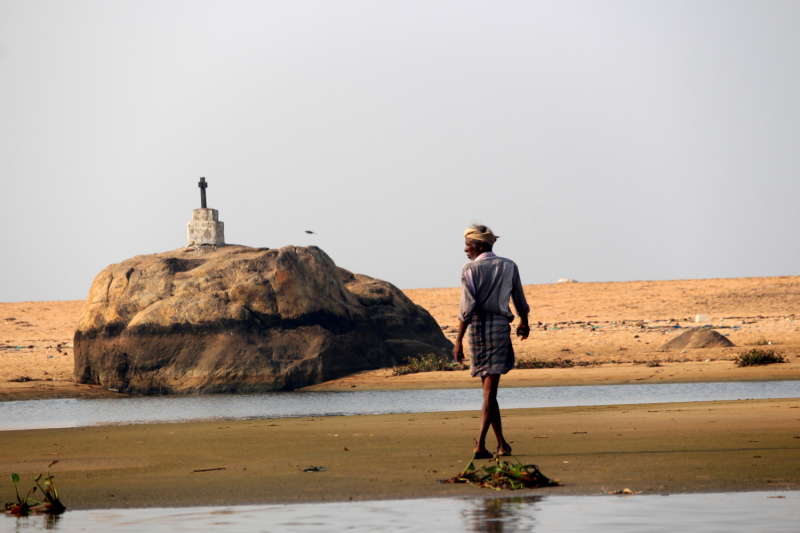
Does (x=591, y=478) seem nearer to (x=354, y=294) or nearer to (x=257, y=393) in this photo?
(x=257, y=393)

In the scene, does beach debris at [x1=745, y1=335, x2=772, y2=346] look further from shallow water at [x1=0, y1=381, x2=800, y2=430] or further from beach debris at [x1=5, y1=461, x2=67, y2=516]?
beach debris at [x1=5, y1=461, x2=67, y2=516]

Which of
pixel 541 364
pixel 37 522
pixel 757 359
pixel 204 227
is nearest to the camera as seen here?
pixel 37 522

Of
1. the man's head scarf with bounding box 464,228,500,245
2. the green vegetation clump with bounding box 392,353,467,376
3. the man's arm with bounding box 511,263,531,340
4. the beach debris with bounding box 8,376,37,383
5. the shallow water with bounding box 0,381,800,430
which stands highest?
the man's head scarf with bounding box 464,228,500,245

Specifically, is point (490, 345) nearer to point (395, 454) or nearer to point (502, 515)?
point (395, 454)

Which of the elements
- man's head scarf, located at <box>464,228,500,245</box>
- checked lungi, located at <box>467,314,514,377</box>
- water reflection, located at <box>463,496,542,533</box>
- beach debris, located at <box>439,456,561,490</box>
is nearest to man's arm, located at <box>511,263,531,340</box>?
checked lungi, located at <box>467,314,514,377</box>

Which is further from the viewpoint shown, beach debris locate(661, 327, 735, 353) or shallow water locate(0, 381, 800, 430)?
beach debris locate(661, 327, 735, 353)

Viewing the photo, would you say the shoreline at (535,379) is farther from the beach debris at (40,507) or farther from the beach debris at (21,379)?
the beach debris at (40,507)

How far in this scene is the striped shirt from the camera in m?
7.34

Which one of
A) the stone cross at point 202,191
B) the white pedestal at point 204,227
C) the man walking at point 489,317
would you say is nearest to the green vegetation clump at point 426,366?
the white pedestal at point 204,227

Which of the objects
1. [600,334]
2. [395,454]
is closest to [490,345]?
[395,454]

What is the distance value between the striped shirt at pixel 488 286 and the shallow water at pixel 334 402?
732 centimetres

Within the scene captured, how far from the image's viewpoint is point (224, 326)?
839 inches

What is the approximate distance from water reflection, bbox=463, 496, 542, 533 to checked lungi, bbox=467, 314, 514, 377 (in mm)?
1834

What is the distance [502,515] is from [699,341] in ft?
69.8
